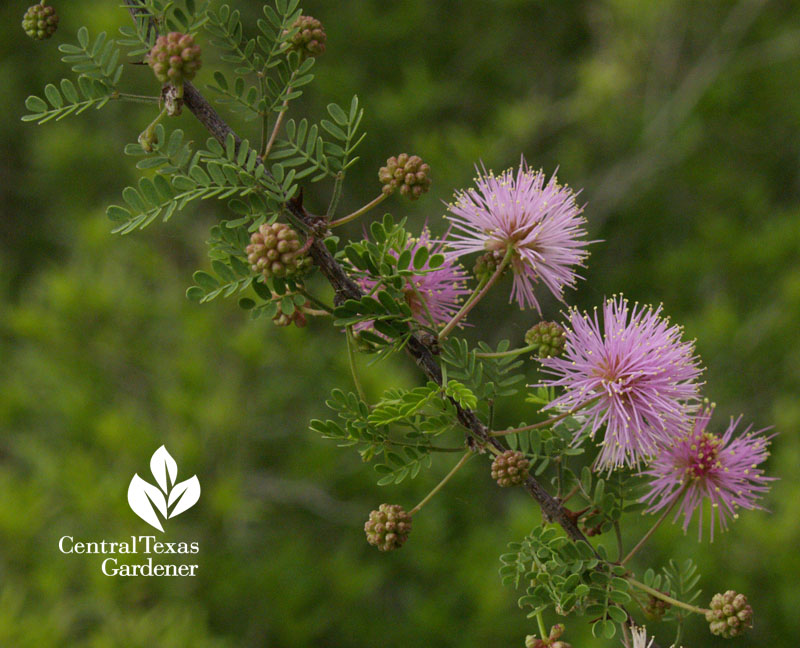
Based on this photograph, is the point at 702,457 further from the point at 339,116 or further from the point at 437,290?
the point at 339,116

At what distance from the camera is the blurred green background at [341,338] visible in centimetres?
448

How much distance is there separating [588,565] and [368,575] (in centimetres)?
455

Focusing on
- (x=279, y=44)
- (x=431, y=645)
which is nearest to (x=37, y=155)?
(x=431, y=645)

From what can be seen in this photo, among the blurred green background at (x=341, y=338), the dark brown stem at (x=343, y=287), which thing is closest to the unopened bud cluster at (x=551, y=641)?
the dark brown stem at (x=343, y=287)

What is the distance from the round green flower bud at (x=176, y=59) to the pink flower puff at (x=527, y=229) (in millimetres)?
387

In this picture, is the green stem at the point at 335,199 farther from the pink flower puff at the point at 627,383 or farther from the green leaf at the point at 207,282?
the pink flower puff at the point at 627,383

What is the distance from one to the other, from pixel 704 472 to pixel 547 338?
0.27 metres

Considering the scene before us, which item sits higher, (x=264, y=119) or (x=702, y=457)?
(x=264, y=119)

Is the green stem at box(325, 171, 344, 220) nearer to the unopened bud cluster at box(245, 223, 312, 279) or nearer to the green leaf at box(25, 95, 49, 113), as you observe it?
the unopened bud cluster at box(245, 223, 312, 279)

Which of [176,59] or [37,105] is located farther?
[37,105]

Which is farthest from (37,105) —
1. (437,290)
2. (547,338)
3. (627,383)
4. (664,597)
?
(664,597)

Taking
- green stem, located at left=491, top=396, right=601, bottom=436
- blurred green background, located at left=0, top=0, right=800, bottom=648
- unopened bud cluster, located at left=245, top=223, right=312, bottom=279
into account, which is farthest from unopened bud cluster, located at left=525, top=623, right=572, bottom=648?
blurred green background, located at left=0, top=0, right=800, bottom=648

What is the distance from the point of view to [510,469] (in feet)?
2.94

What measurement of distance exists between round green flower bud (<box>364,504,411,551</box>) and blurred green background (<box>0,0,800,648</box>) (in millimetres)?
2952
